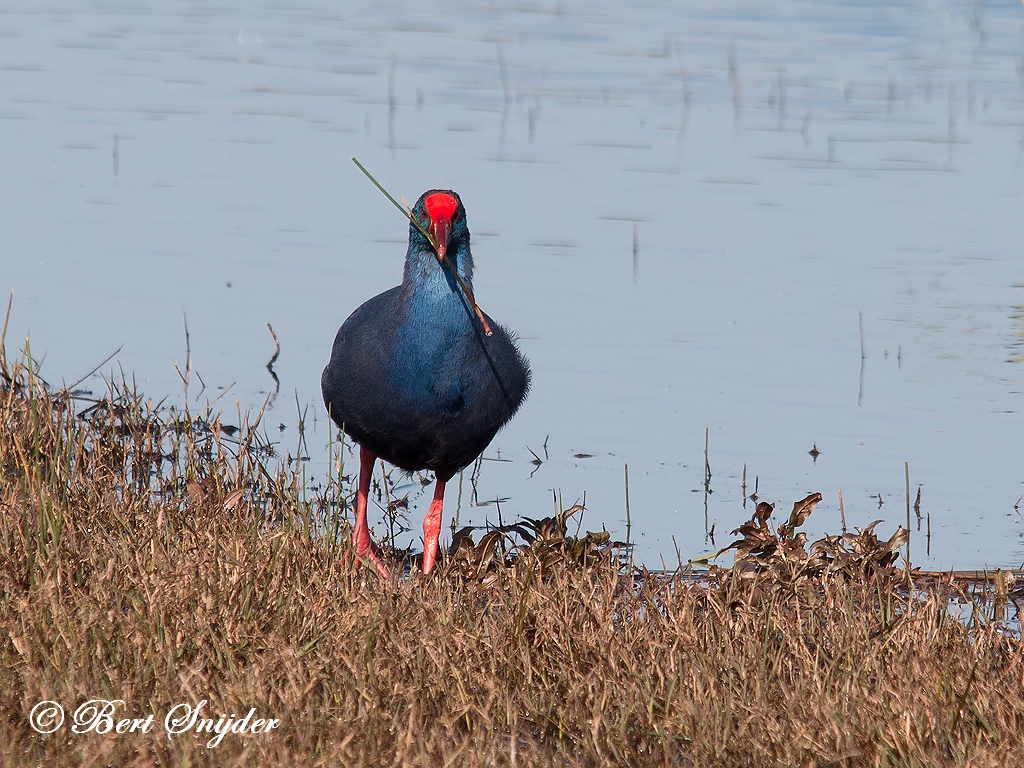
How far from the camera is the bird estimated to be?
560 cm

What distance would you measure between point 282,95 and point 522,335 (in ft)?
17.4

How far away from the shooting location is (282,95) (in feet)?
43.0

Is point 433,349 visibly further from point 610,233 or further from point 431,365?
point 610,233

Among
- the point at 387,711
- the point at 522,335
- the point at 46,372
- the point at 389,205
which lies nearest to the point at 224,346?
the point at 46,372

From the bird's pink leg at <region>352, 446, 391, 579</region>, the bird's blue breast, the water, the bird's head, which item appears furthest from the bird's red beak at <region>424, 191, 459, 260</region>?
the water

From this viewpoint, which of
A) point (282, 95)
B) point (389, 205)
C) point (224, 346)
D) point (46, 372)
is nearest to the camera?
point (46, 372)

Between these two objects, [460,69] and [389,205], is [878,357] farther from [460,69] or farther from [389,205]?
[460,69]

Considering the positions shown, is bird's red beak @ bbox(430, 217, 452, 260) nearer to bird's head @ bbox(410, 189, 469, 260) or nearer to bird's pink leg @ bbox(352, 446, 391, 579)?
bird's head @ bbox(410, 189, 469, 260)

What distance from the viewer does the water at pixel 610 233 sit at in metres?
7.45

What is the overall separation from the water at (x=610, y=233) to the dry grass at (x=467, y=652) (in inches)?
27.5

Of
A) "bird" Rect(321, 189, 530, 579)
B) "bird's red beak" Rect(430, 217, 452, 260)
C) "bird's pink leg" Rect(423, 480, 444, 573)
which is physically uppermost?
"bird's red beak" Rect(430, 217, 452, 260)

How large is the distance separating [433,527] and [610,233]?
173 inches

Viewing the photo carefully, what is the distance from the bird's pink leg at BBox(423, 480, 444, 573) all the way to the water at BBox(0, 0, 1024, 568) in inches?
31.0

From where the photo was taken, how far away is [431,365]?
5.59 metres
